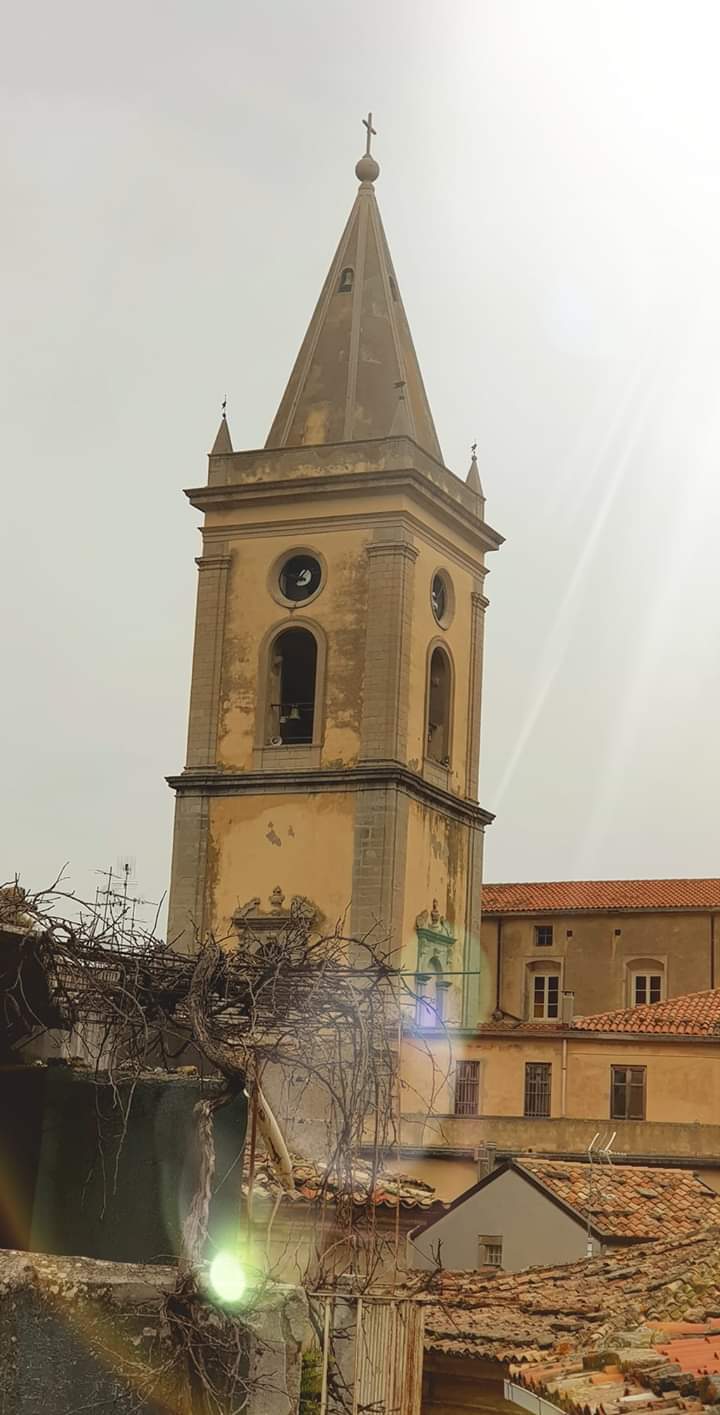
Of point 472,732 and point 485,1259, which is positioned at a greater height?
point 472,732

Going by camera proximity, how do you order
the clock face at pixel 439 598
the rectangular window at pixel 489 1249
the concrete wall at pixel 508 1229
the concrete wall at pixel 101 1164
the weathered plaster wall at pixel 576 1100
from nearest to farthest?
the concrete wall at pixel 101 1164
the concrete wall at pixel 508 1229
the rectangular window at pixel 489 1249
the weathered plaster wall at pixel 576 1100
the clock face at pixel 439 598

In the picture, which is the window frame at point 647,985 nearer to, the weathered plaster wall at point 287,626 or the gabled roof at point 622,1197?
the weathered plaster wall at point 287,626

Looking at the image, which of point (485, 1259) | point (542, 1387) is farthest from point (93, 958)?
point (485, 1259)

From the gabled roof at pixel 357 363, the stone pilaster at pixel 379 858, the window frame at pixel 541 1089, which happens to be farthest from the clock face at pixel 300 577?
the window frame at pixel 541 1089

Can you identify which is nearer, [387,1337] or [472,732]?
[387,1337]

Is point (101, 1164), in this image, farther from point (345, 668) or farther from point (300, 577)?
point (300, 577)

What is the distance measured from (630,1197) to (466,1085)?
1462cm

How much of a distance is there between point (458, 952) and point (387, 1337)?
33290 mm

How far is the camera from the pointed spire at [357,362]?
46344 millimetres

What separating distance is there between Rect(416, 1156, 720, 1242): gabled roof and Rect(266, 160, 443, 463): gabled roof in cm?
2149

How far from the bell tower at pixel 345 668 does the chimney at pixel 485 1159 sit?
279 inches

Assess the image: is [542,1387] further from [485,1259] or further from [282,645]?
[282,645]

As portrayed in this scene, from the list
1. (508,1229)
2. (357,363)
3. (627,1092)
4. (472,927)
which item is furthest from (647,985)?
(508,1229)

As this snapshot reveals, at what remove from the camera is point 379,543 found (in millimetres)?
44469
